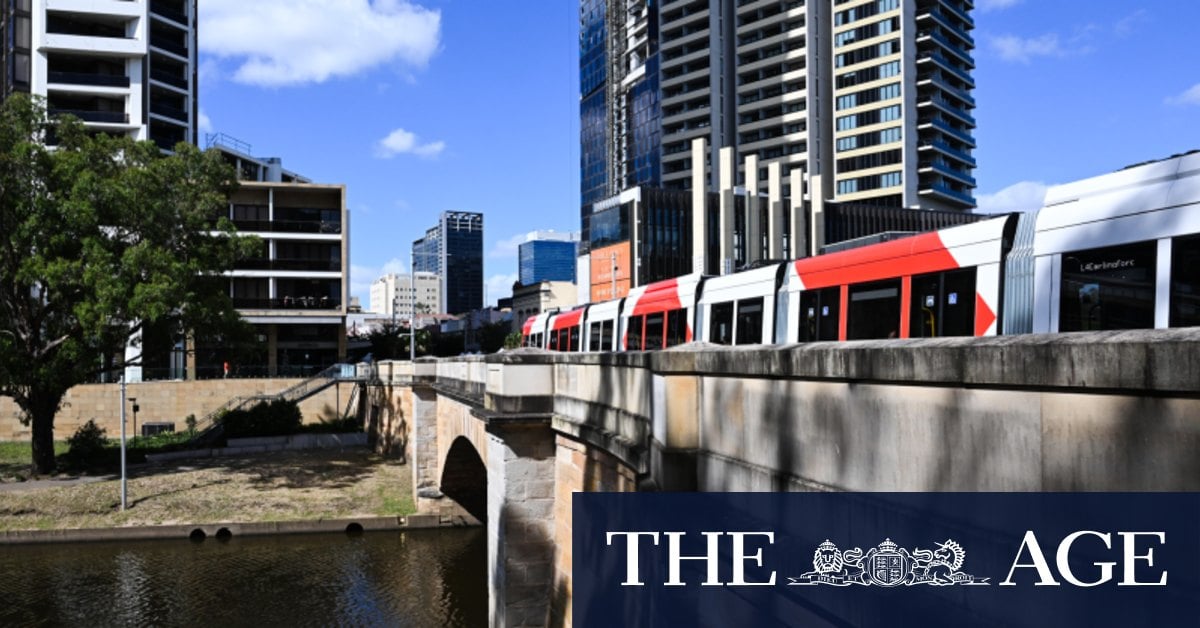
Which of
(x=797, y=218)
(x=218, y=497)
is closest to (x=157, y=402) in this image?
(x=218, y=497)

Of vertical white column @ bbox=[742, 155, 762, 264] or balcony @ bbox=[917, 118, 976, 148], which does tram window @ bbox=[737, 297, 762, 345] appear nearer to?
vertical white column @ bbox=[742, 155, 762, 264]

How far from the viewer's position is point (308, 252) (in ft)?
232

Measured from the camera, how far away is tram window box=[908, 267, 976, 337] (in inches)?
489

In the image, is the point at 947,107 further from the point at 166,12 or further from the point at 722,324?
the point at 722,324

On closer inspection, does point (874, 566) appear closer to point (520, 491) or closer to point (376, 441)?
point (520, 491)

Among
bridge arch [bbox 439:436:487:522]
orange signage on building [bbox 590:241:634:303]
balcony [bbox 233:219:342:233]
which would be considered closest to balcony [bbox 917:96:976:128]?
orange signage on building [bbox 590:241:634:303]

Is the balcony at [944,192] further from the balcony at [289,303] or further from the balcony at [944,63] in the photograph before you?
the balcony at [289,303]

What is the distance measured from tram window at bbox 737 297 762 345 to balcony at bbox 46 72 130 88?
204ft

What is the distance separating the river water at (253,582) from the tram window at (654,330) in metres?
8.85

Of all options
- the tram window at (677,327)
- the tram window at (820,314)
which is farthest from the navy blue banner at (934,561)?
the tram window at (677,327)

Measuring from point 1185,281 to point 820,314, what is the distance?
6972 millimetres

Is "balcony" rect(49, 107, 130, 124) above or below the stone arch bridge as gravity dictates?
above

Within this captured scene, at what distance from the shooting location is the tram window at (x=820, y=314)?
15.5 meters

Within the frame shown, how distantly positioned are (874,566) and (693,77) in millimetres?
106515
